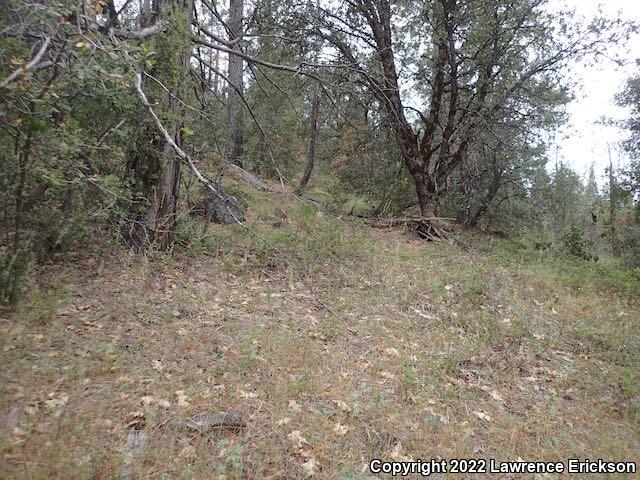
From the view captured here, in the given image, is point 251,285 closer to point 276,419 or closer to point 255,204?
point 276,419

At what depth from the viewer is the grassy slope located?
271cm

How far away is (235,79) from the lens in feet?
34.9

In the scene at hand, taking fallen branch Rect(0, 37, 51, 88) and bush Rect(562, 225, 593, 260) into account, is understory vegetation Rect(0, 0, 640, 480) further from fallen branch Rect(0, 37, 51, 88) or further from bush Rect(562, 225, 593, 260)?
bush Rect(562, 225, 593, 260)

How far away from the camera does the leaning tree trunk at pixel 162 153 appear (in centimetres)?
503

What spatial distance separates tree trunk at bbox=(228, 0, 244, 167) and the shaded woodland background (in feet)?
0.19

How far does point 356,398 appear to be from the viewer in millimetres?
3445

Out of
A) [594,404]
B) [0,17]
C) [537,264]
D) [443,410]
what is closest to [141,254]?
[0,17]

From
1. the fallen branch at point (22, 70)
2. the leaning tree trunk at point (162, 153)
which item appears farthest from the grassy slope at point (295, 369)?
the fallen branch at point (22, 70)

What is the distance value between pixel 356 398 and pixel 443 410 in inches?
29.6

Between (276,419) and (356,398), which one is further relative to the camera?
(356,398)

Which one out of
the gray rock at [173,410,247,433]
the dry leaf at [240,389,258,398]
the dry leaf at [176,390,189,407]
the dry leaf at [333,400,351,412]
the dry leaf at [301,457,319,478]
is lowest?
the dry leaf at [301,457,319,478]

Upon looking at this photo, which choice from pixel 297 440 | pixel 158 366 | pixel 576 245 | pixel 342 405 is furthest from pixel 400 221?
pixel 297 440

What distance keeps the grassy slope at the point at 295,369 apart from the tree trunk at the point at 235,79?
3.24 m

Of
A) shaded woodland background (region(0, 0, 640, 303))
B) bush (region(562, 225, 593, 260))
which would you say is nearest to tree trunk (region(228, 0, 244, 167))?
shaded woodland background (region(0, 0, 640, 303))
